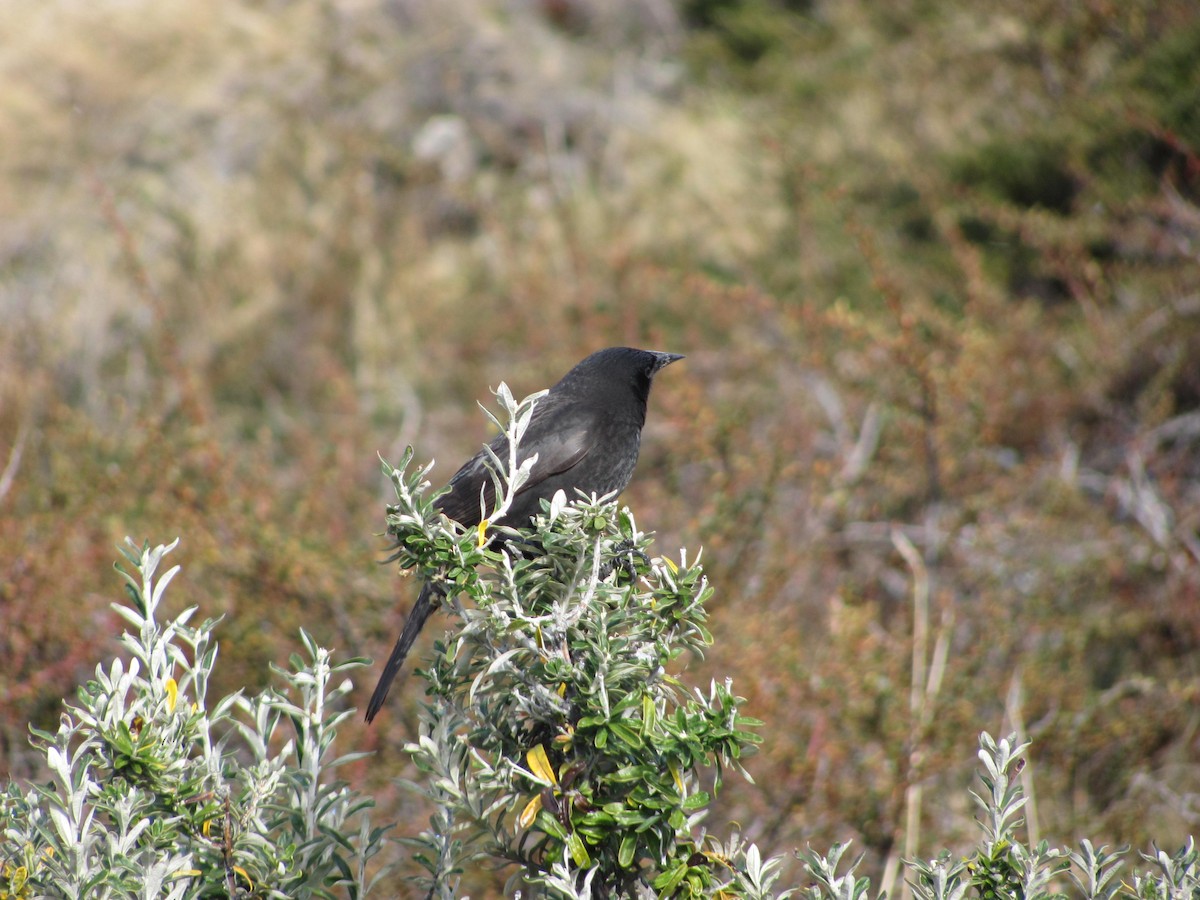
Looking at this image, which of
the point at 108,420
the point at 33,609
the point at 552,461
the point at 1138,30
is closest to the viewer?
the point at 552,461

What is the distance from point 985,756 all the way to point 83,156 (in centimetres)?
1026

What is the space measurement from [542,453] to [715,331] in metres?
4.92

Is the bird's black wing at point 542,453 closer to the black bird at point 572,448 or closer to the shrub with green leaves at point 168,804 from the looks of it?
the black bird at point 572,448

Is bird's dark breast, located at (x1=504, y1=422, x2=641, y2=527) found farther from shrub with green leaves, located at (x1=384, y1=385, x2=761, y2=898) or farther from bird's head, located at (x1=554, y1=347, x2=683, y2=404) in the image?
shrub with green leaves, located at (x1=384, y1=385, x2=761, y2=898)

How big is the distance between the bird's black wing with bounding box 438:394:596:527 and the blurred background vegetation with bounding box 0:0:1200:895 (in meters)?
1.35

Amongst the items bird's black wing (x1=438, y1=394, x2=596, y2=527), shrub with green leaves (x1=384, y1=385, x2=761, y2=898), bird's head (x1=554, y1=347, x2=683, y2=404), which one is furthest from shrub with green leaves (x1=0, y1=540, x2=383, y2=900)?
bird's head (x1=554, y1=347, x2=683, y2=404)

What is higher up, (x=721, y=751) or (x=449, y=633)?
(x=449, y=633)

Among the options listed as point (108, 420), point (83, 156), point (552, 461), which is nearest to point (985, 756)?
point (552, 461)

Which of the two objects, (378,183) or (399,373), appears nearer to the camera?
(399,373)

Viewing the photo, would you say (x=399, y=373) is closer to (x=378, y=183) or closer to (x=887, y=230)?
(x=378, y=183)

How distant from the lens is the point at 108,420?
21.9 feet

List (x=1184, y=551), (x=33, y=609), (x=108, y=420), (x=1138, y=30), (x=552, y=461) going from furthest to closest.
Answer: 1. (x=1138, y=30)
2. (x=108, y=420)
3. (x=1184, y=551)
4. (x=33, y=609)
5. (x=552, y=461)

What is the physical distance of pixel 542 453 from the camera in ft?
10.8

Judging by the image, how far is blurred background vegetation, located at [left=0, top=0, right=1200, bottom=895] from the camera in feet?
14.8
